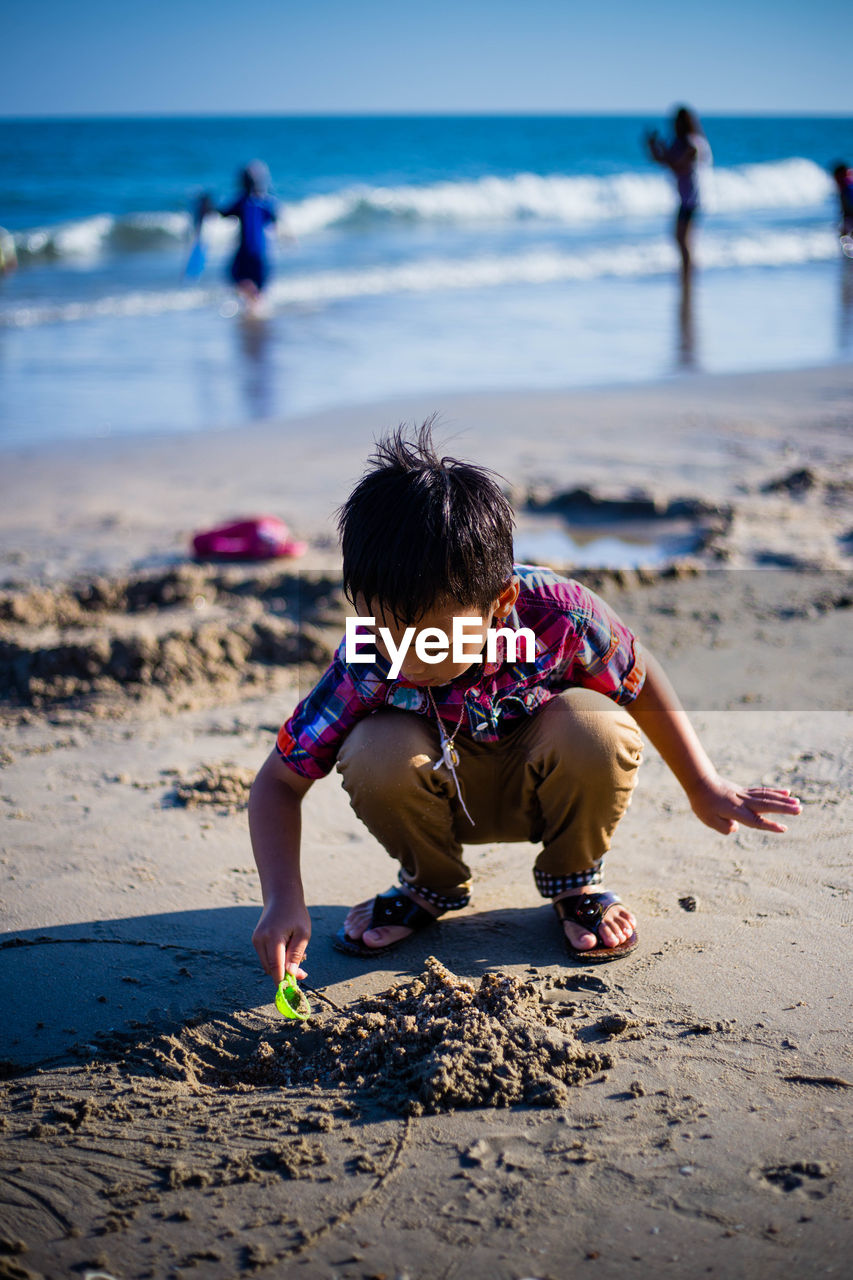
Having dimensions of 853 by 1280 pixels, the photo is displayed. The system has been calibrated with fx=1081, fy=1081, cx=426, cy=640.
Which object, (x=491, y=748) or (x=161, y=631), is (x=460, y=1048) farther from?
(x=161, y=631)

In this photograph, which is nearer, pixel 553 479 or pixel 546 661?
pixel 546 661

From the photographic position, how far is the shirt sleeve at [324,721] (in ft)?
6.29

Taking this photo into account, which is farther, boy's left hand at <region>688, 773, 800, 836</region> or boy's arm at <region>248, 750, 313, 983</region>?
boy's left hand at <region>688, 773, 800, 836</region>

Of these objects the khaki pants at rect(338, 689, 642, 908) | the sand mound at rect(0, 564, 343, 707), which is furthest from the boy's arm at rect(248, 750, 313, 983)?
the sand mound at rect(0, 564, 343, 707)

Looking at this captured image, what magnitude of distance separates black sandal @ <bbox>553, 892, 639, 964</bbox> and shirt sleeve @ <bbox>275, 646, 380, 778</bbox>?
0.55 meters

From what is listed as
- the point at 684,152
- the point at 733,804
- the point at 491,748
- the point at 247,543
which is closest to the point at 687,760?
the point at 733,804

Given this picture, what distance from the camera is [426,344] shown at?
8781 mm

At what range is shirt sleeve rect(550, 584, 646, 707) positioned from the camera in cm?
193

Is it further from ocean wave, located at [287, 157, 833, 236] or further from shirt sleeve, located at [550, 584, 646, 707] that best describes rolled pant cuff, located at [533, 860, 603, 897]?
ocean wave, located at [287, 157, 833, 236]

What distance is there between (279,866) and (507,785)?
0.45m

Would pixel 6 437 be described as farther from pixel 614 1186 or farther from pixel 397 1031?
pixel 614 1186

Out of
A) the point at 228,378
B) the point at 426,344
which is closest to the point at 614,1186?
the point at 228,378

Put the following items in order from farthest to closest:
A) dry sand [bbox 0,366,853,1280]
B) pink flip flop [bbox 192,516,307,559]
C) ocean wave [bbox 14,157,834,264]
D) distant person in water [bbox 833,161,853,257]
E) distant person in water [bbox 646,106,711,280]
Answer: ocean wave [bbox 14,157,834,264]
distant person in water [bbox 833,161,853,257]
distant person in water [bbox 646,106,711,280]
pink flip flop [bbox 192,516,307,559]
dry sand [bbox 0,366,853,1280]

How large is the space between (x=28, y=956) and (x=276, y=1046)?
0.57 metres
